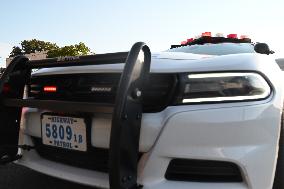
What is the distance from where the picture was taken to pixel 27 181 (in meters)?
3.18

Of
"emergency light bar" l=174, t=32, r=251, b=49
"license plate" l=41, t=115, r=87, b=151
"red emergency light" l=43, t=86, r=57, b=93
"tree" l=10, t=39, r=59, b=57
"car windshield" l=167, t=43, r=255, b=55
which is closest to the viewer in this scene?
"license plate" l=41, t=115, r=87, b=151

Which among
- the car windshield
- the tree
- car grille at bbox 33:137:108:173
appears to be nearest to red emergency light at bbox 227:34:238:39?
the car windshield

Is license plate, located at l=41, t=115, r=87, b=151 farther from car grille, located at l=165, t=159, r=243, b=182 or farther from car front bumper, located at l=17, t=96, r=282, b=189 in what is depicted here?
car grille, located at l=165, t=159, r=243, b=182

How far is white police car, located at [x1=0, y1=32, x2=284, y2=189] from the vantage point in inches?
75.3

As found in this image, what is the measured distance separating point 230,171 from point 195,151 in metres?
0.23

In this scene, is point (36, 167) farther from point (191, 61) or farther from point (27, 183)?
point (191, 61)

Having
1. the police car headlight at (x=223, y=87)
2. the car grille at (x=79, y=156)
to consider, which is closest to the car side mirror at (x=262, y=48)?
the police car headlight at (x=223, y=87)

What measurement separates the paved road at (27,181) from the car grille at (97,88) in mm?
762

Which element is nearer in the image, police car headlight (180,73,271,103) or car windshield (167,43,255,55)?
police car headlight (180,73,271,103)

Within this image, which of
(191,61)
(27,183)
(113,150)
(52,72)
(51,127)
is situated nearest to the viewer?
(113,150)

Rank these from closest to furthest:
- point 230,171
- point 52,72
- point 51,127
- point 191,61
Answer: point 230,171 < point 191,61 < point 51,127 < point 52,72

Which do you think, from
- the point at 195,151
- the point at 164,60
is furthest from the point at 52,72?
the point at 195,151

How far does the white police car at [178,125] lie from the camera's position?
1.91 m

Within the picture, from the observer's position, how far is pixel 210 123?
1914 millimetres
